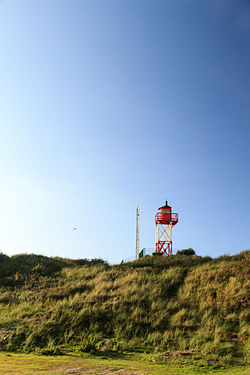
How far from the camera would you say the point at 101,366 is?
6555mm

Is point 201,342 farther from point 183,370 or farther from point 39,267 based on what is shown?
point 39,267

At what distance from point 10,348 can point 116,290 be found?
6501 millimetres

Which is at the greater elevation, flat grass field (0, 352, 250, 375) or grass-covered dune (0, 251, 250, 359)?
Result: grass-covered dune (0, 251, 250, 359)

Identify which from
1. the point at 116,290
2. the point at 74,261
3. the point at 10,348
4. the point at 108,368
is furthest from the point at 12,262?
the point at 108,368

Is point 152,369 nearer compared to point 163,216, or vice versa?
point 152,369

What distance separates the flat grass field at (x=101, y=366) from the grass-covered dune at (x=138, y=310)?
4.23ft

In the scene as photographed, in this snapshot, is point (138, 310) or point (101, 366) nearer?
point (101, 366)

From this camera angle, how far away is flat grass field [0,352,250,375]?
6008 mm

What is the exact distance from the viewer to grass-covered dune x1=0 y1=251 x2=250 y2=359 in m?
9.50

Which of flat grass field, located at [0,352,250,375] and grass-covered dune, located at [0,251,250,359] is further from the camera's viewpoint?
grass-covered dune, located at [0,251,250,359]

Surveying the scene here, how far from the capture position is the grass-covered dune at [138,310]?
31.2 ft

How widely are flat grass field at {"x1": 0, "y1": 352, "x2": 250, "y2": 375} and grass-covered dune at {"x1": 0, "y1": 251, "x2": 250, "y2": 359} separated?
129cm

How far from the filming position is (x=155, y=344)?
9211 millimetres

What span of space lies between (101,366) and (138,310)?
548 centimetres
